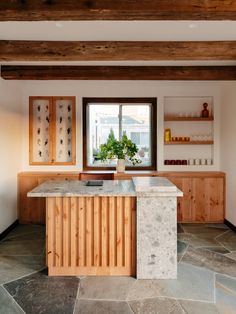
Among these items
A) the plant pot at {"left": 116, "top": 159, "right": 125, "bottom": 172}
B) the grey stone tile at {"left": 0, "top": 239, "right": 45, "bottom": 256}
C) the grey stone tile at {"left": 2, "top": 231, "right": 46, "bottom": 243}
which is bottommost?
the grey stone tile at {"left": 0, "top": 239, "right": 45, "bottom": 256}

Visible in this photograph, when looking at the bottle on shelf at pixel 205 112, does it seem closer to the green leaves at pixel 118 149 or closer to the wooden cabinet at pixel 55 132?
the green leaves at pixel 118 149

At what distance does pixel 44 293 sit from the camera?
2463 millimetres

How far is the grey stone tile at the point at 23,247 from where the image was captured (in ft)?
11.3

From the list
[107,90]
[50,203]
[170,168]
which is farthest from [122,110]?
[50,203]

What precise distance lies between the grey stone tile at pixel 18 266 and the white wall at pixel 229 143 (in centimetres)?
301

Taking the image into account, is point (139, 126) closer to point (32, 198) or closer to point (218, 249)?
point (32, 198)

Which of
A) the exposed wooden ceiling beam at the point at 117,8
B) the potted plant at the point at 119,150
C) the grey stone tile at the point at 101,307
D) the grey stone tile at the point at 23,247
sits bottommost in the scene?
the grey stone tile at the point at 101,307

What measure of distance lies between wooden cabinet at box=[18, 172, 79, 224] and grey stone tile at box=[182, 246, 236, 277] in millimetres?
2270

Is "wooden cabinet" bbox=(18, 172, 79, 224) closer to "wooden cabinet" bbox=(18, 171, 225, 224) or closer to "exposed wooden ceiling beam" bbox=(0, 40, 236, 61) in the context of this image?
"wooden cabinet" bbox=(18, 171, 225, 224)

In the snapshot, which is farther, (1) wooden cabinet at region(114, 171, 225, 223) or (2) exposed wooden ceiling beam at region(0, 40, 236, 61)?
(1) wooden cabinet at region(114, 171, 225, 223)

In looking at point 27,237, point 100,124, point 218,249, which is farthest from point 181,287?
point 100,124

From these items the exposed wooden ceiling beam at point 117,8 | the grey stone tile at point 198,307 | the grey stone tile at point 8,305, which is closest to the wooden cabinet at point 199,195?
the grey stone tile at point 198,307

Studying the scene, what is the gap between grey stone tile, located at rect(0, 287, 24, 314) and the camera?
2.19 m

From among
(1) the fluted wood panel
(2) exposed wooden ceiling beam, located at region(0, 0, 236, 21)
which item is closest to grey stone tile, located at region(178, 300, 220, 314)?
(1) the fluted wood panel
